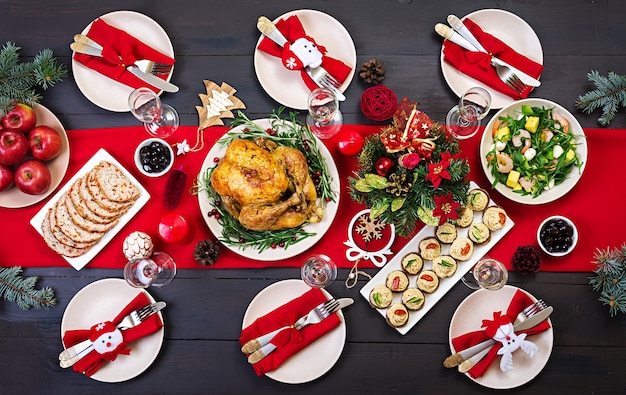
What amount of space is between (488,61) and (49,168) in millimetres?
1737

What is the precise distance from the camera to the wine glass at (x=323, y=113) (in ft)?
6.37

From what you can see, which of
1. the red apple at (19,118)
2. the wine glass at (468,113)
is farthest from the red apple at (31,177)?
the wine glass at (468,113)

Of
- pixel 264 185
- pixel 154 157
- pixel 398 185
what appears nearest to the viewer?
pixel 398 185

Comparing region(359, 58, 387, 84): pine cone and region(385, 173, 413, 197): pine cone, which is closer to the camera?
region(385, 173, 413, 197): pine cone

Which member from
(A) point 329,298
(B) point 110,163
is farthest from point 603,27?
(B) point 110,163

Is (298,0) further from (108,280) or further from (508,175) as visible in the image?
(108,280)

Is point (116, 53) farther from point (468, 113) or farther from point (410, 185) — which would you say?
point (468, 113)

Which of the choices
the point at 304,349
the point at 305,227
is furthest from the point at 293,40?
the point at 304,349

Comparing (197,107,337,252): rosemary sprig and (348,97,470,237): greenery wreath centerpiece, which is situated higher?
(348,97,470,237): greenery wreath centerpiece

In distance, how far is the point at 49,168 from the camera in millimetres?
2037

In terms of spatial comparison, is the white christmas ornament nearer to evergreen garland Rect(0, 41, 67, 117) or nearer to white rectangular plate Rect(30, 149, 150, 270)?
white rectangular plate Rect(30, 149, 150, 270)

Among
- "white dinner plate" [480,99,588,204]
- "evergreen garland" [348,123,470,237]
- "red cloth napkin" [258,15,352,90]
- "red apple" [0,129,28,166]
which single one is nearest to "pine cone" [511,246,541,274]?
"white dinner plate" [480,99,588,204]

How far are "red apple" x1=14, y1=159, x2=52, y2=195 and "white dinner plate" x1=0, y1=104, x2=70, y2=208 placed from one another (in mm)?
46

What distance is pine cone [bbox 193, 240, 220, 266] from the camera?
196 cm
